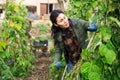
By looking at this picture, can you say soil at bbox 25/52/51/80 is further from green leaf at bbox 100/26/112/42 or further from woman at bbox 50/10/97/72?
green leaf at bbox 100/26/112/42

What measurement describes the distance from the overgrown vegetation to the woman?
1.32 meters

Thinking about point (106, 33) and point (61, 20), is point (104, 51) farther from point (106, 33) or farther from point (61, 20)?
point (61, 20)

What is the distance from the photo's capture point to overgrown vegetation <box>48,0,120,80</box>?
7.72ft

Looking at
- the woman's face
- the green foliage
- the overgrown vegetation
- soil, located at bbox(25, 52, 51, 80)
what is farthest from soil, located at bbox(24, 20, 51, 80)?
the overgrown vegetation

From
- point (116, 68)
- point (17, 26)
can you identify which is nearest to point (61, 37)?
point (116, 68)

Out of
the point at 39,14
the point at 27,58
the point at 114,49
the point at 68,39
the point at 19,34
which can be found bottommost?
the point at 39,14

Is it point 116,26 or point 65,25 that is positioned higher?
point 116,26

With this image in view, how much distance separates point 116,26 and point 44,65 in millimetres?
6021

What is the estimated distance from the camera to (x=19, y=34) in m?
7.64

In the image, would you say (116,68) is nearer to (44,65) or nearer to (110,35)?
(110,35)

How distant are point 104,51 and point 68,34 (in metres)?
1.73

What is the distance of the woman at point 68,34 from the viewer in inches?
152

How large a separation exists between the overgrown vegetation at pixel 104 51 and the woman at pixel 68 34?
1321 millimetres

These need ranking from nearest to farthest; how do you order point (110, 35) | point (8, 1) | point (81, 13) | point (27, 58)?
point (110, 35) < point (81, 13) < point (8, 1) < point (27, 58)
